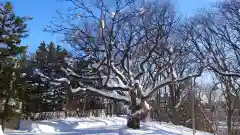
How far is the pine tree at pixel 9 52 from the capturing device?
607 inches

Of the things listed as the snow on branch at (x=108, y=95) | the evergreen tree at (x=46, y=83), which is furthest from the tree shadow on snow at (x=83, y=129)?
the evergreen tree at (x=46, y=83)

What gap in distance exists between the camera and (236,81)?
24391 millimetres

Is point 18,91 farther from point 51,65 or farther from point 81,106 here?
point 81,106

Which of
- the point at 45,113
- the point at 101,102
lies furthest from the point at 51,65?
the point at 101,102

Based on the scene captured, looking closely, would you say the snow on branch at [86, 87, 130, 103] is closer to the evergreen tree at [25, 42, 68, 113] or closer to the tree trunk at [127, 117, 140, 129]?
the tree trunk at [127, 117, 140, 129]

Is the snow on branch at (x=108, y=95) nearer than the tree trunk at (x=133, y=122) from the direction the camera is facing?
No

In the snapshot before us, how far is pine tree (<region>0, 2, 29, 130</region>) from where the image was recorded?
1541 cm

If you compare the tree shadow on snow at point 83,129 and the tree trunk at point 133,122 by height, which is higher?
the tree trunk at point 133,122

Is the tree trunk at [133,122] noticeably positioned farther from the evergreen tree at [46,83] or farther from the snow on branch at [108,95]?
the evergreen tree at [46,83]

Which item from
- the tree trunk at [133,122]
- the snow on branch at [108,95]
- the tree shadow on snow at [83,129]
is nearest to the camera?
the tree shadow on snow at [83,129]

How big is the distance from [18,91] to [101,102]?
1460 centimetres

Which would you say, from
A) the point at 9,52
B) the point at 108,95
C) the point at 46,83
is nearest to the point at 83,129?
the point at 108,95

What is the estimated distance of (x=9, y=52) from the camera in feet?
51.0

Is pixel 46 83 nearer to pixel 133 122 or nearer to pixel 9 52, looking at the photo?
pixel 9 52
